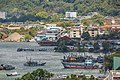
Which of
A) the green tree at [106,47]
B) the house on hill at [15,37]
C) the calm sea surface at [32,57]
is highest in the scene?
the calm sea surface at [32,57]

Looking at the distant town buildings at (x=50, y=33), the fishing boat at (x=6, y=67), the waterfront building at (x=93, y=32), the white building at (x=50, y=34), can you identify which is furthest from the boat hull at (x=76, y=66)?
the waterfront building at (x=93, y=32)

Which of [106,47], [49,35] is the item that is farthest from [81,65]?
[49,35]

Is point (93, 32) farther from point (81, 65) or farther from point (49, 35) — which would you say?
point (81, 65)

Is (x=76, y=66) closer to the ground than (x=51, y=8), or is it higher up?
Result: higher up

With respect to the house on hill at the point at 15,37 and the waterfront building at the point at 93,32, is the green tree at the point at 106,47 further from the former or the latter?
the house on hill at the point at 15,37

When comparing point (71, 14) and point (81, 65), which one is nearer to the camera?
point (81, 65)

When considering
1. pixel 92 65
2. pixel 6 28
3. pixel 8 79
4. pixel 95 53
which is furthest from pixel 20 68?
pixel 6 28

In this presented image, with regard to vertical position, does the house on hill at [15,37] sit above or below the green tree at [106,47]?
below

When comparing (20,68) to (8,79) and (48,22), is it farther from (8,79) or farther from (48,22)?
(48,22)
